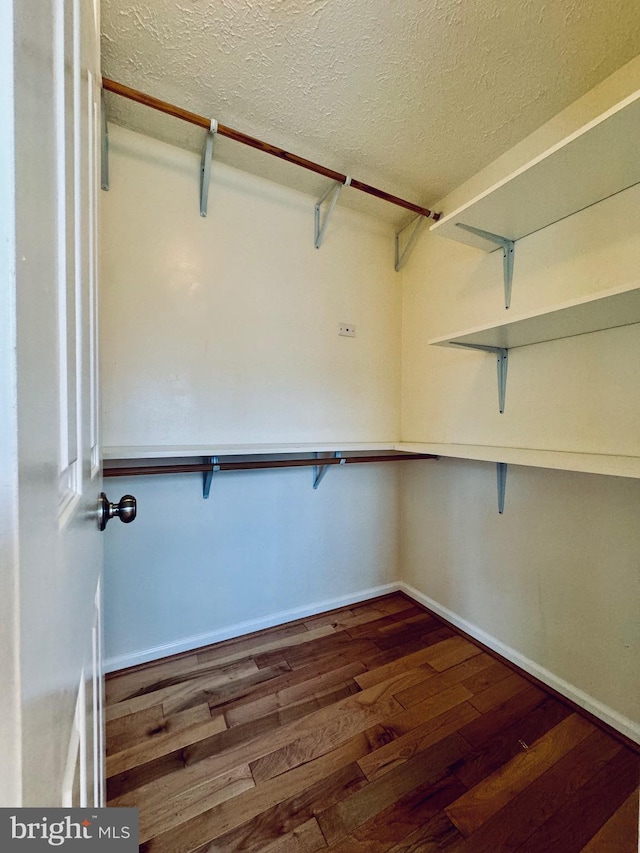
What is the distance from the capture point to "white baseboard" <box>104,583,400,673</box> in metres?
1.53

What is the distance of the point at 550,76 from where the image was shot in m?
1.19

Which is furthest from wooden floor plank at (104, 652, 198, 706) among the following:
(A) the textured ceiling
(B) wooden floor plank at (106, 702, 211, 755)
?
(A) the textured ceiling

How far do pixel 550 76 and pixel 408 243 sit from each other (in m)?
0.93

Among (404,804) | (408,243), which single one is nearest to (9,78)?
(404,804)

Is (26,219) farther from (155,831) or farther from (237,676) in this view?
(237,676)

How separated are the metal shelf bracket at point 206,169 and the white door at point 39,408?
122 centimetres

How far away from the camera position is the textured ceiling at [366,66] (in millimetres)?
1020

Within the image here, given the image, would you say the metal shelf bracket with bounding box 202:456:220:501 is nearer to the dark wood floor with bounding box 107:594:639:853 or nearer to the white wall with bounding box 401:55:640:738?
the dark wood floor with bounding box 107:594:639:853

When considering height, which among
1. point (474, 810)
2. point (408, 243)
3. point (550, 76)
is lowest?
point (474, 810)

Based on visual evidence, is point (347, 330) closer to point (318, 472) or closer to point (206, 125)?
point (318, 472)

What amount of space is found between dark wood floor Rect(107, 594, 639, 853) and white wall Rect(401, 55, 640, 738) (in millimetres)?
240

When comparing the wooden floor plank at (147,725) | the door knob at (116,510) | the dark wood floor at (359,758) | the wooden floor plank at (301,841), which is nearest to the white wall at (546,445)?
the dark wood floor at (359,758)

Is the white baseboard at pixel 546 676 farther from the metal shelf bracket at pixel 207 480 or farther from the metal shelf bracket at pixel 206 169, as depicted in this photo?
the metal shelf bracket at pixel 206 169

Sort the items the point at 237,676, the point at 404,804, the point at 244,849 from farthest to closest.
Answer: the point at 237,676
the point at 404,804
the point at 244,849
